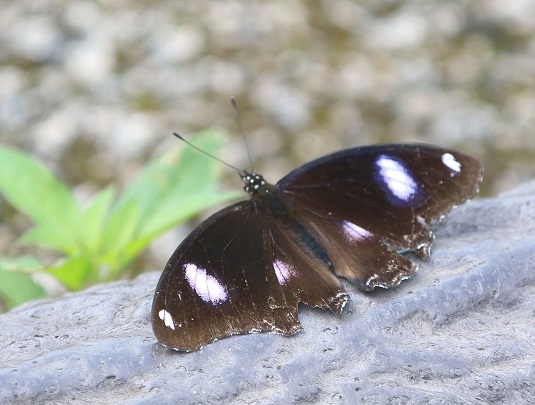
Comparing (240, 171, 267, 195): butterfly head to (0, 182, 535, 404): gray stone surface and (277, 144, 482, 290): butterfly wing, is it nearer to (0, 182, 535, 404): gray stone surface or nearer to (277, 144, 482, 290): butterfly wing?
(277, 144, 482, 290): butterfly wing

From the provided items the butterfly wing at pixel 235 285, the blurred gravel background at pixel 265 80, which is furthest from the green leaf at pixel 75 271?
the blurred gravel background at pixel 265 80

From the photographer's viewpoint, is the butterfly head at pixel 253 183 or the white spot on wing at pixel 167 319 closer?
the white spot on wing at pixel 167 319

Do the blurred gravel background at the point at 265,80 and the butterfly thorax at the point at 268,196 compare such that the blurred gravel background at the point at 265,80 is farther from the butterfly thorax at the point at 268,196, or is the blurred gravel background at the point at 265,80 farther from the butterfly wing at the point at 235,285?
the butterfly wing at the point at 235,285

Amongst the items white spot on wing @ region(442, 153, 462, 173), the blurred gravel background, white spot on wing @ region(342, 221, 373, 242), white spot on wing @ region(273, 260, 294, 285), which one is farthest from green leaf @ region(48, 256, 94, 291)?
the blurred gravel background

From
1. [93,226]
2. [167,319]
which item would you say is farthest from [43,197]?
[167,319]

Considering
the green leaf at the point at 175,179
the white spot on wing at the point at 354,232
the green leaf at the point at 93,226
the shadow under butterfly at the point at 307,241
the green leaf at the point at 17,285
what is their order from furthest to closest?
1. the green leaf at the point at 175,179
2. the green leaf at the point at 93,226
3. the green leaf at the point at 17,285
4. the white spot on wing at the point at 354,232
5. the shadow under butterfly at the point at 307,241

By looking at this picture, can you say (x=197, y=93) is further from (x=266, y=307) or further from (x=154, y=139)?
(x=266, y=307)
